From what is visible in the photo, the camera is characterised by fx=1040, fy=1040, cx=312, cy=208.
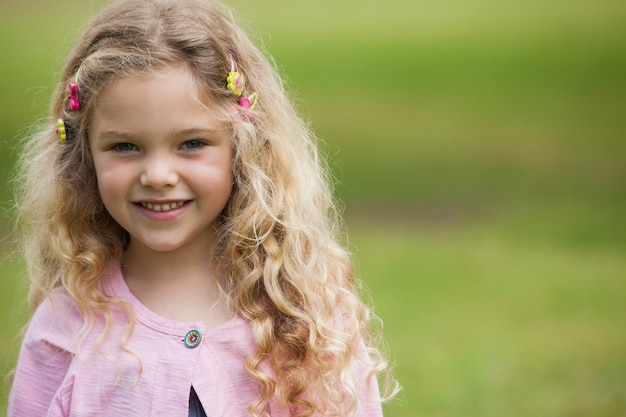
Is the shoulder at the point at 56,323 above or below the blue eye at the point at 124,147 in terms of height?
below

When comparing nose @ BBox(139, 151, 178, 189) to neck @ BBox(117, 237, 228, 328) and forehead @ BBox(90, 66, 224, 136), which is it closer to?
forehead @ BBox(90, 66, 224, 136)

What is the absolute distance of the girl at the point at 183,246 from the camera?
2367mm

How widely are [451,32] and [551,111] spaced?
146cm

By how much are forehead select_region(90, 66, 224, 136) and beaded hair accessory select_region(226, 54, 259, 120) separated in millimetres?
100

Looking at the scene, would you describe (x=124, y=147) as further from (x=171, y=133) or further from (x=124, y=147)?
(x=171, y=133)

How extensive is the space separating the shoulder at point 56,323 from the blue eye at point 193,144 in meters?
0.52

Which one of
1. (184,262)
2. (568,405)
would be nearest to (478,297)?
(568,405)

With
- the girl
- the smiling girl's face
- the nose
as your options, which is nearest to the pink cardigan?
the girl

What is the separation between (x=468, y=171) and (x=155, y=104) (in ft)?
20.9

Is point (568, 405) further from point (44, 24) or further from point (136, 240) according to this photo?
point (44, 24)

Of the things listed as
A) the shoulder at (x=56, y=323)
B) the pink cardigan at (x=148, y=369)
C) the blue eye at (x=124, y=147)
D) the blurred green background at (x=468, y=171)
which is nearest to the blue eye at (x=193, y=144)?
the blue eye at (x=124, y=147)

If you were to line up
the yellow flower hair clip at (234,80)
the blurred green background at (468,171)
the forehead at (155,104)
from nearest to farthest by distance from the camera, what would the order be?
the forehead at (155,104) < the yellow flower hair clip at (234,80) < the blurred green background at (468,171)

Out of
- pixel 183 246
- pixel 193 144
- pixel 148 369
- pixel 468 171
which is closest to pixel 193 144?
pixel 193 144

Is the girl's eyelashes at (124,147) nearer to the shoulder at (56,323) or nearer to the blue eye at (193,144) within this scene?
the blue eye at (193,144)
